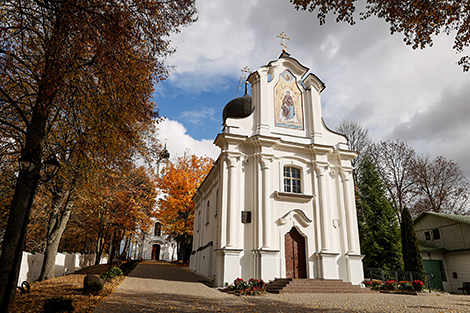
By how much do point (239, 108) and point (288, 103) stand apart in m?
5.08

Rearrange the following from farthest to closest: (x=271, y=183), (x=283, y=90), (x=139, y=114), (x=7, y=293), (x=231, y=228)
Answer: (x=283, y=90)
(x=271, y=183)
(x=231, y=228)
(x=139, y=114)
(x=7, y=293)

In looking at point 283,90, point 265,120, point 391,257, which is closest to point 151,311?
point 265,120

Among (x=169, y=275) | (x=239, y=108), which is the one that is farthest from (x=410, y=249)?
(x=169, y=275)

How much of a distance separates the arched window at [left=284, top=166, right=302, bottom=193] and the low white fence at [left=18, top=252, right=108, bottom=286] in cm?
1239

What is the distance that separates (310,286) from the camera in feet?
45.0

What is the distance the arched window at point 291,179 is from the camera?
1695 cm

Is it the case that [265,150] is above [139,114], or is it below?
above

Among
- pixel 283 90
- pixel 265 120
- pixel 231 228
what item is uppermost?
pixel 283 90

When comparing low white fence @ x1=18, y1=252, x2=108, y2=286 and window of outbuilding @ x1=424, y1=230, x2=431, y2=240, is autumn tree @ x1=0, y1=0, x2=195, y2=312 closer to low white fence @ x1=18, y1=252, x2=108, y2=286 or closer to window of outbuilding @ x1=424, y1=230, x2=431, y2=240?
low white fence @ x1=18, y1=252, x2=108, y2=286

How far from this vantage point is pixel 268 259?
47.8 ft

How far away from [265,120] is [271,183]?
365 centimetres

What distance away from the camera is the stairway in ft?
43.7

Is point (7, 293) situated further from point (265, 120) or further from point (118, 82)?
point (265, 120)

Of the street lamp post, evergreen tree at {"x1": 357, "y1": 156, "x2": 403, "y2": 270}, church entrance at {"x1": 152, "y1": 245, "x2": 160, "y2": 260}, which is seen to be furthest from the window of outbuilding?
church entrance at {"x1": 152, "y1": 245, "x2": 160, "y2": 260}
